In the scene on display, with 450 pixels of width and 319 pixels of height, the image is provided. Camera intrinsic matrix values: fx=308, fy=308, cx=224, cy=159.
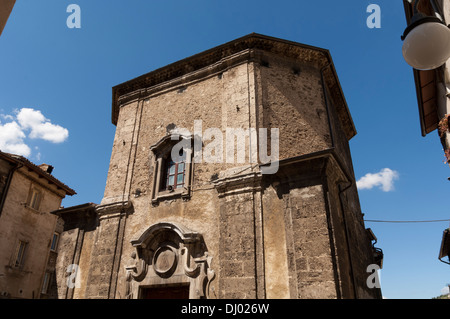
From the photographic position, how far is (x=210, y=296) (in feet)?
22.2

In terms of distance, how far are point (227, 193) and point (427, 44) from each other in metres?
5.63

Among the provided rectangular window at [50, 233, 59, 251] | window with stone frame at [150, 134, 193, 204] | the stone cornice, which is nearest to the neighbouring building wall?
rectangular window at [50, 233, 59, 251]

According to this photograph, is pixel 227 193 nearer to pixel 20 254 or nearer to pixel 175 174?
pixel 175 174

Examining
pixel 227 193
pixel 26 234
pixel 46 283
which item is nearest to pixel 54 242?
pixel 46 283

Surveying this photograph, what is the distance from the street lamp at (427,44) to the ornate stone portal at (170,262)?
19.4 feet

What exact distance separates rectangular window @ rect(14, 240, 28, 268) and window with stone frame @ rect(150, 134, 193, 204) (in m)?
10.8

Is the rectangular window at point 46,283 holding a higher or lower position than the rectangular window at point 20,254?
lower

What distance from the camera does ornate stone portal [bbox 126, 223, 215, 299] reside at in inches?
278

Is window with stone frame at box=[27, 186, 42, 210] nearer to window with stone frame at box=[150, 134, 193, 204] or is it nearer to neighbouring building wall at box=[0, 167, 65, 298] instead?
neighbouring building wall at box=[0, 167, 65, 298]

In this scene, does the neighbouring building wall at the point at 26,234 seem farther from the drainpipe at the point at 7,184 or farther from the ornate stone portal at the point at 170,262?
the ornate stone portal at the point at 170,262

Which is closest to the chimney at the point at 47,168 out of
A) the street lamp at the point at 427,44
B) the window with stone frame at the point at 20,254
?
the window with stone frame at the point at 20,254

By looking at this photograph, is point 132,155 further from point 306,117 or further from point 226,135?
point 306,117

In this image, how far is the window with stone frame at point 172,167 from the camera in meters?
8.47
